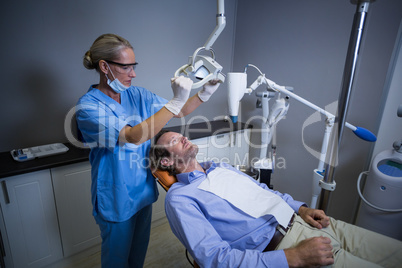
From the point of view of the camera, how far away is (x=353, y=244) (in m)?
1.00

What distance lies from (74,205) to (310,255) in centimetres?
142

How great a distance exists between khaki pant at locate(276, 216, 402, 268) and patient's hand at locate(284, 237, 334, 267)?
0.35ft

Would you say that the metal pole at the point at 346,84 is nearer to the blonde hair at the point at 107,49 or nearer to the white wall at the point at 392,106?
the blonde hair at the point at 107,49

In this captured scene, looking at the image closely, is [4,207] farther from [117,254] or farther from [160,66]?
[160,66]

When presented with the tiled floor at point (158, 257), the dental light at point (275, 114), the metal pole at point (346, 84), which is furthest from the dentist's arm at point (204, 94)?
the tiled floor at point (158, 257)

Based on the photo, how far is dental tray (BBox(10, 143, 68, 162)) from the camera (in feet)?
4.36

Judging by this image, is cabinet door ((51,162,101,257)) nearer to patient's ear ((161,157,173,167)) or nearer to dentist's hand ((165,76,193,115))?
patient's ear ((161,157,173,167))

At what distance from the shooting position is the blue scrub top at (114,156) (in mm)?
971

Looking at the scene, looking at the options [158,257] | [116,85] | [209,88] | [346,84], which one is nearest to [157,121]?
[116,85]

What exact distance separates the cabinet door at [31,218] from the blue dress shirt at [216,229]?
85 centimetres

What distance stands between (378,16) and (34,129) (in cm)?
256

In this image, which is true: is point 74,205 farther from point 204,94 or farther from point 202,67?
point 202,67

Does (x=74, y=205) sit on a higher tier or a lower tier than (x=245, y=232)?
lower

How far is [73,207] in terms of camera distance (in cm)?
147
